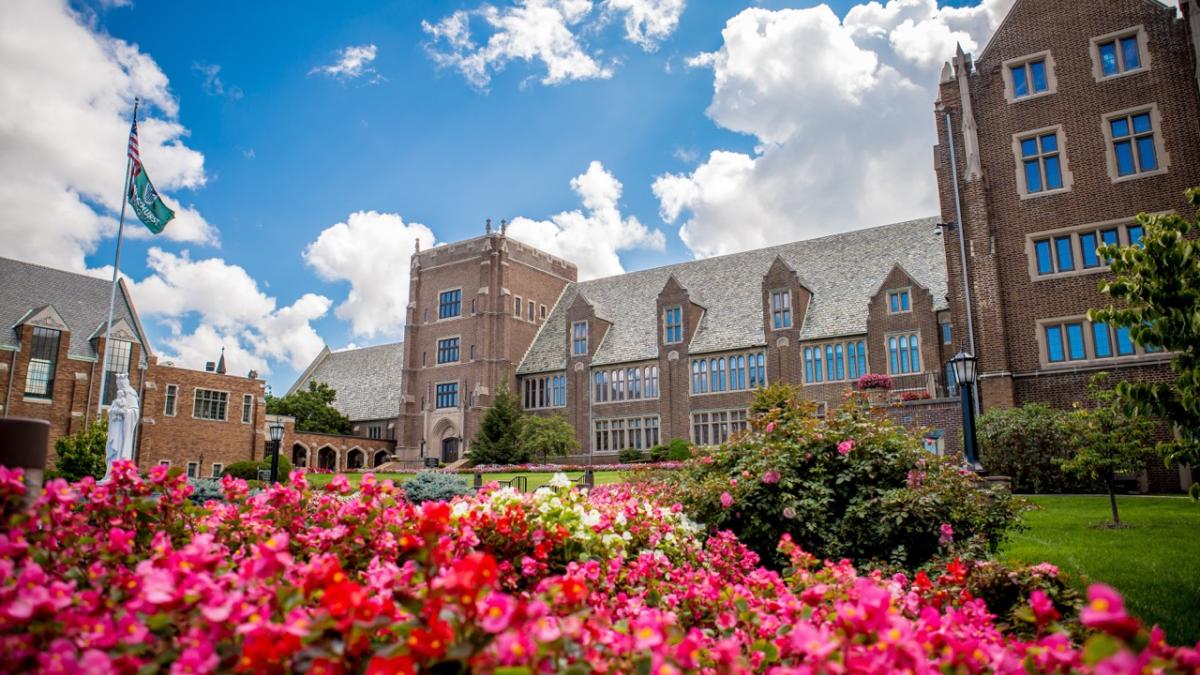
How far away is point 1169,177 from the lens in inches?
890

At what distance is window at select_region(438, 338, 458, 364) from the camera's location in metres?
51.2

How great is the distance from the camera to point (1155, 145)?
901 inches

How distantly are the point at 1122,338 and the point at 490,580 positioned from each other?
2605 cm

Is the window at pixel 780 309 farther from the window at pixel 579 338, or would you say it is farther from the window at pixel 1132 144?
the window at pixel 1132 144

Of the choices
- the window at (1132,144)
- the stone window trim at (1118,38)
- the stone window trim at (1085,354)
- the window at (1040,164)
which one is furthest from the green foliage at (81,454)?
the stone window trim at (1118,38)

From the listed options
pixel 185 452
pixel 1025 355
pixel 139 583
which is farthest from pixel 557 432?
pixel 139 583

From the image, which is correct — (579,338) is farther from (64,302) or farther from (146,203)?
(64,302)

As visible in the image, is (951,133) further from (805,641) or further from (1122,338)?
(805,641)

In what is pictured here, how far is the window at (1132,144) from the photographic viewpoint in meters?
23.0

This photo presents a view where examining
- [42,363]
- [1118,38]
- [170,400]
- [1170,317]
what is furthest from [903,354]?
[42,363]

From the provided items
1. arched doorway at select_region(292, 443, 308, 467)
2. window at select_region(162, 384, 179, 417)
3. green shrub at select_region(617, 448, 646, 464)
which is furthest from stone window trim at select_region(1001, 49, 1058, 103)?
arched doorway at select_region(292, 443, 308, 467)

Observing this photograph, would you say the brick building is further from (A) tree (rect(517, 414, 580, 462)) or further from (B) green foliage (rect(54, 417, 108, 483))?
(B) green foliage (rect(54, 417, 108, 483))

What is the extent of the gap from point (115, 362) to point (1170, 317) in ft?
156

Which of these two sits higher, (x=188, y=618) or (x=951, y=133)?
(x=951, y=133)
